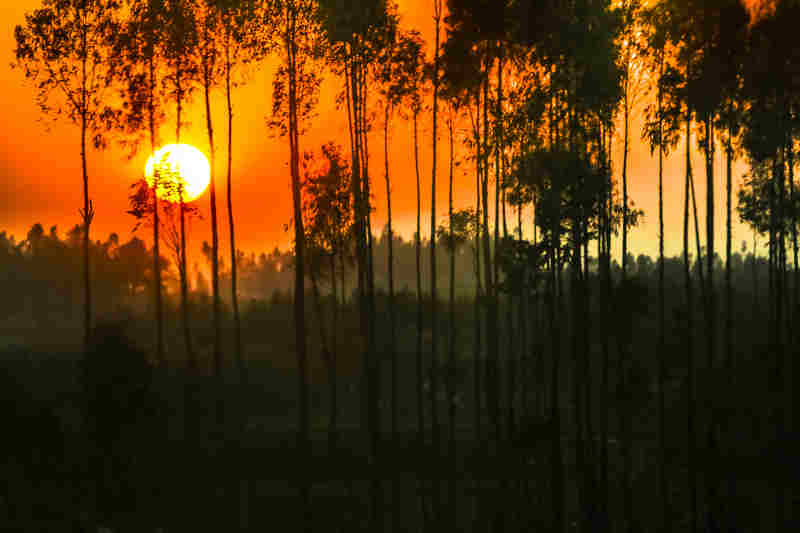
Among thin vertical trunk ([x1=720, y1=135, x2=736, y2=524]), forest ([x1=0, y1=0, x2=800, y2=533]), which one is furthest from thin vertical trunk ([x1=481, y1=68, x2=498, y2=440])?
thin vertical trunk ([x1=720, y1=135, x2=736, y2=524])

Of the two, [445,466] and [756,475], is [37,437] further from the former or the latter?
[756,475]

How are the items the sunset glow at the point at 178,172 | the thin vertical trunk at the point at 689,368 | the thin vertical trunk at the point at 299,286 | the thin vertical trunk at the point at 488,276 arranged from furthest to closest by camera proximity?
the sunset glow at the point at 178,172 < the thin vertical trunk at the point at 488,276 < the thin vertical trunk at the point at 689,368 < the thin vertical trunk at the point at 299,286

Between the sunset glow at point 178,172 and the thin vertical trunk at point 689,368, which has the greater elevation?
the sunset glow at point 178,172

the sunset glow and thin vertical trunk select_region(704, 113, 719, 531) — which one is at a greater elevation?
Result: the sunset glow

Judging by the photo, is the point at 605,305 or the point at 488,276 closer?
the point at 488,276

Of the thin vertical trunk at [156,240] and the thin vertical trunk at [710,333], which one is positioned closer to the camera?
the thin vertical trunk at [710,333]

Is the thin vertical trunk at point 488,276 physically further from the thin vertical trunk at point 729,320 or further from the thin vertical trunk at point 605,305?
the thin vertical trunk at point 729,320

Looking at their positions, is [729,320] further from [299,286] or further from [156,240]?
[156,240]

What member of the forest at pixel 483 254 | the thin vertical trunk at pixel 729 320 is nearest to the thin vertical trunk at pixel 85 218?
the forest at pixel 483 254

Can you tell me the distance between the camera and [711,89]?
28.9 meters

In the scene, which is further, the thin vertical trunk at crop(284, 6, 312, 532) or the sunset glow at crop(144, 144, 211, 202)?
the sunset glow at crop(144, 144, 211, 202)

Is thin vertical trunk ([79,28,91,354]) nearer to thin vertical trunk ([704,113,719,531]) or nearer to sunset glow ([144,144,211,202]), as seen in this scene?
sunset glow ([144,144,211,202])

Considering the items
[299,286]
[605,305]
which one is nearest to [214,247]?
[299,286]

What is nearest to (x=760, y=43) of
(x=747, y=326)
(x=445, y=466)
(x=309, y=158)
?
(x=309, y=158)
